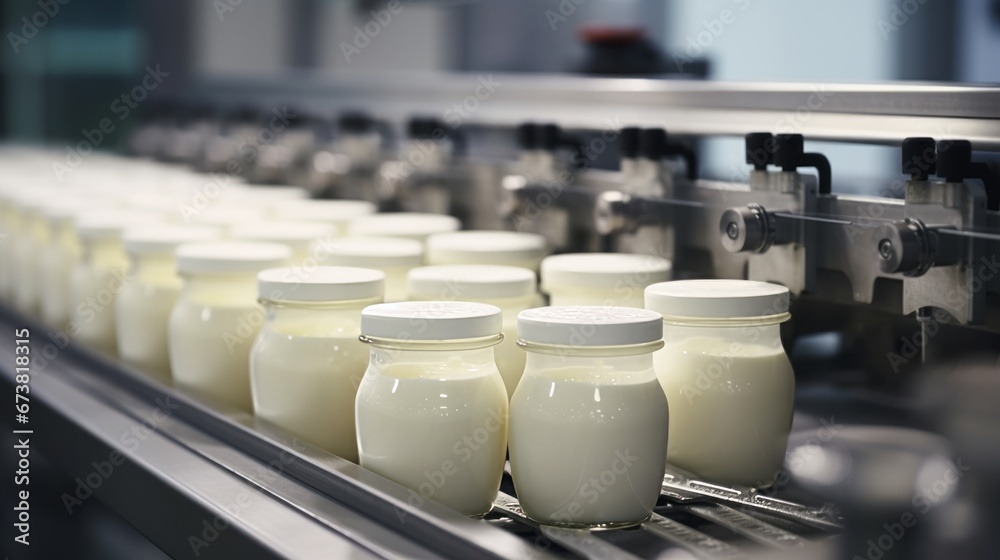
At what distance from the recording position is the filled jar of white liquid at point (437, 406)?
0.88 metres

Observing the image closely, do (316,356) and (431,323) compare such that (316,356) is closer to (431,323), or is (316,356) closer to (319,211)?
(431,323)

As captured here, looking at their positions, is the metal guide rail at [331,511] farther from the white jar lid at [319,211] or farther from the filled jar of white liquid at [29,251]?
the filled jar of white liquid at [29,251]

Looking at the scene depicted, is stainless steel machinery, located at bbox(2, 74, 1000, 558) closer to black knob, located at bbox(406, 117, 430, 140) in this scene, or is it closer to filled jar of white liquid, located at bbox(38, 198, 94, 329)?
filled jar of white liquid, located at bbox(38, 198, 94, 329)

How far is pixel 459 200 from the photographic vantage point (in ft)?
5.91

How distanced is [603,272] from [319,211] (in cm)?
73

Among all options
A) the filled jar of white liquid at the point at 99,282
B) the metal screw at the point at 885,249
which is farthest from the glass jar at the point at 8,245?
the metal screw at the point at 885,249

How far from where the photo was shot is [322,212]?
5.56ft

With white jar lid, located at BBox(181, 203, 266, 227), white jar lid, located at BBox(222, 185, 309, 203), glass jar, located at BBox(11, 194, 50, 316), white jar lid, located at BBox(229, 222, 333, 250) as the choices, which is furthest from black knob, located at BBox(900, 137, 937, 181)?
glass jar, located at BBox(11, 194, 50, 316)

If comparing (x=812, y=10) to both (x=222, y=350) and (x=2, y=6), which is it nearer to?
(x=222, y=350)

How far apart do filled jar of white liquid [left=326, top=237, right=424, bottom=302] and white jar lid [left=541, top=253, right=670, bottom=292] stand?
183mm

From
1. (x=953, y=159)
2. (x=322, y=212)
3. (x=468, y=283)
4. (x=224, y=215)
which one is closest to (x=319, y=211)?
(x=322, y=212)

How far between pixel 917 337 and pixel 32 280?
1503mm

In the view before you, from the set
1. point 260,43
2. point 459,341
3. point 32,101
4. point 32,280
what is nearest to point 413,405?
point 459,341

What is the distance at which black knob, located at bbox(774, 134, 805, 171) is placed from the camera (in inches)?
41.1
